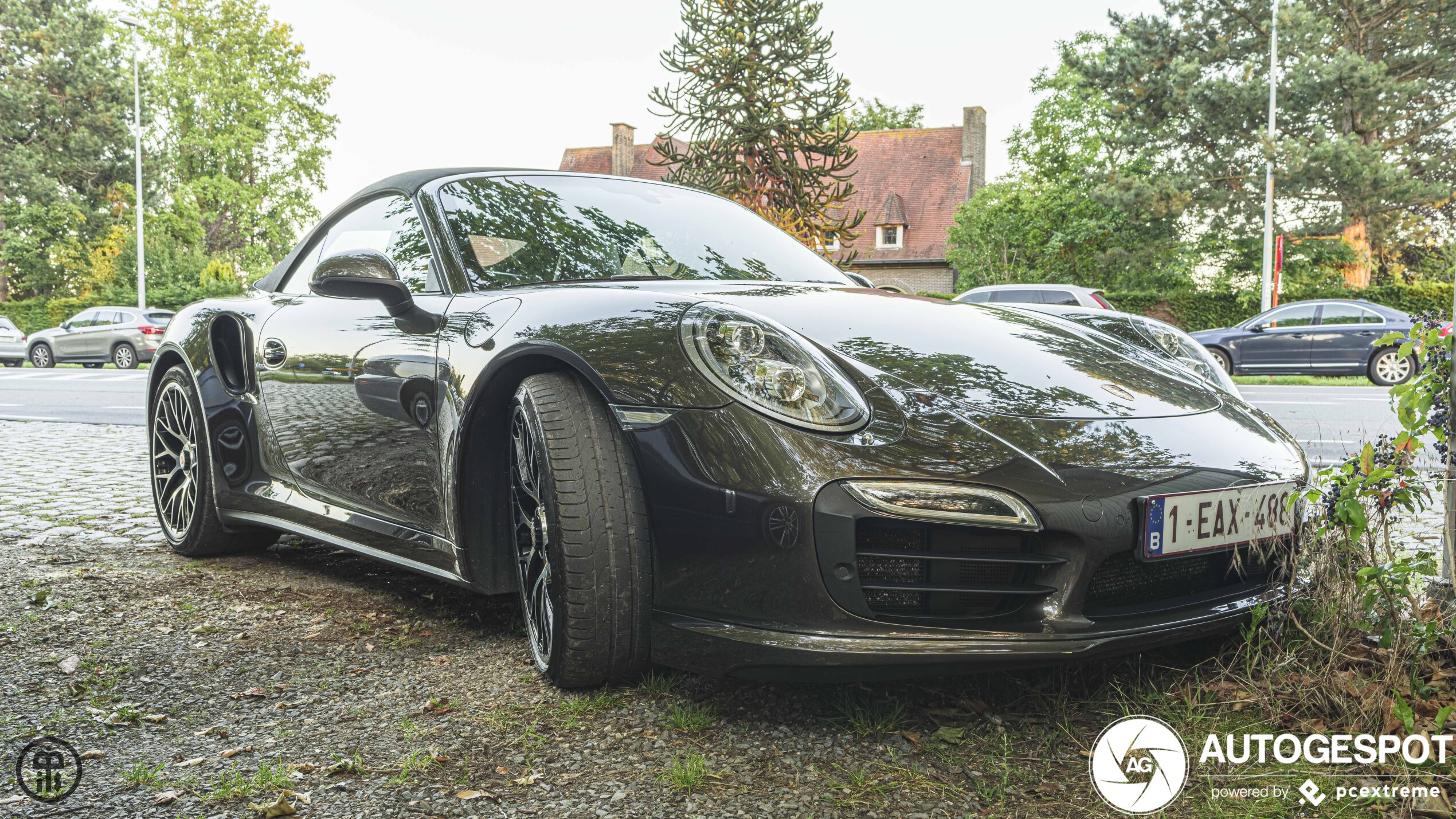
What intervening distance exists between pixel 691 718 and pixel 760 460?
619 millimetres

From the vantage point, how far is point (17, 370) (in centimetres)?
2314

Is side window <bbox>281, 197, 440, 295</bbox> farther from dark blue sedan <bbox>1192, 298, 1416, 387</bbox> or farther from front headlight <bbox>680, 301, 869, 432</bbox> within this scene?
dark blue sedan <bbox>1192, 298, 1416, 387</bbox>

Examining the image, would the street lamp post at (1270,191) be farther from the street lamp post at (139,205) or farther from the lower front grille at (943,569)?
the street lamp post at (139,205)

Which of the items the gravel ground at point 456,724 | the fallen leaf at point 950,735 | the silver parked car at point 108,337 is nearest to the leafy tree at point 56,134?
the silver parked car at point 108,337

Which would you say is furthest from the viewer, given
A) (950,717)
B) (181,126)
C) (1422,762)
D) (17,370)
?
(181,126)

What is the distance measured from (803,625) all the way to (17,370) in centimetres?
2590

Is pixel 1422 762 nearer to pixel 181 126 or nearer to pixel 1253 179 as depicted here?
pixel 1253 179

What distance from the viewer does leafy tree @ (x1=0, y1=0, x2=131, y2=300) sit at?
42875 millimetres

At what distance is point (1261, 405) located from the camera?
12141 millimetres

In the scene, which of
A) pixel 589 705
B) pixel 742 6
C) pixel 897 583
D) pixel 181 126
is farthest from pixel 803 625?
pixel 181 126

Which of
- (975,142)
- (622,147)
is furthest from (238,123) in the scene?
(975,142)

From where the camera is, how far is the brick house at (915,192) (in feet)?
132

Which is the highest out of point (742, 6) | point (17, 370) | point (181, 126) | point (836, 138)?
point (181, 126)

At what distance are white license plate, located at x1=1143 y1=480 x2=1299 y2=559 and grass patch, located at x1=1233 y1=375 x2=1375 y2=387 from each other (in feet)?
47.5
